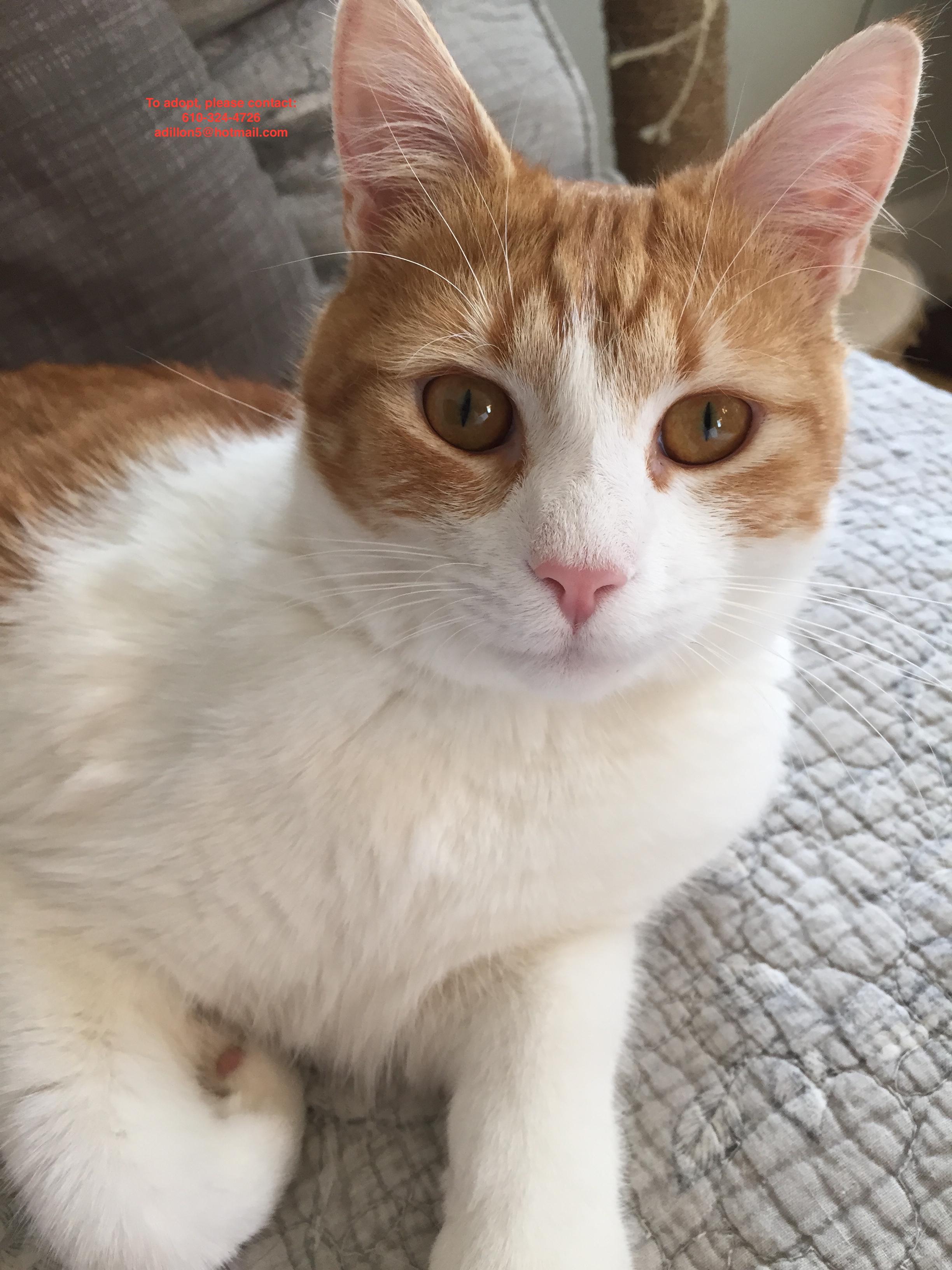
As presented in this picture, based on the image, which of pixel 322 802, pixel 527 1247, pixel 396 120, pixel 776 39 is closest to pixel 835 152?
pixel 396 120

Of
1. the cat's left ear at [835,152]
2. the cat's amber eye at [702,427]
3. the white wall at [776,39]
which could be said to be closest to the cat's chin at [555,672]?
the cat's amber eye at [702,427]

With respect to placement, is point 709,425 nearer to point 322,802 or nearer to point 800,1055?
point 322,802

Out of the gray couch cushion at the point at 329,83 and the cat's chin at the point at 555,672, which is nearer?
the cat's chin at the point at 555,672

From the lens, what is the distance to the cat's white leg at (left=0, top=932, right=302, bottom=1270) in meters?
0.76

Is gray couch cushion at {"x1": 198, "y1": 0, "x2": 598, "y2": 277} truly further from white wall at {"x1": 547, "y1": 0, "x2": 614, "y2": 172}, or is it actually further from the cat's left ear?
the cat's left ear

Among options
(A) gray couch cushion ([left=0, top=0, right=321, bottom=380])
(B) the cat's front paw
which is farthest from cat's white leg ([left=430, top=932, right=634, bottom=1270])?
(A) gray couch cushion ([left=0, top=0, right=321, bottom=380])

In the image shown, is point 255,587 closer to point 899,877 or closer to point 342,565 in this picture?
point 342,565

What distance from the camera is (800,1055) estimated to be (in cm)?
94

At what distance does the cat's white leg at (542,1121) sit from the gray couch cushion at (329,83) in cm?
133

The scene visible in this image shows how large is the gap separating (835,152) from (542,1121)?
969 millimetres

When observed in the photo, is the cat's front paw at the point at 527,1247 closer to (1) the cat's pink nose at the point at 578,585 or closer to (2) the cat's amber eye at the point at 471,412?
(1) the cat's pink nose at the point at 578,585

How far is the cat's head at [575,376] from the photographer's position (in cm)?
74

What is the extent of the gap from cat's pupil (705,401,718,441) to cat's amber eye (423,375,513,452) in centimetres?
18

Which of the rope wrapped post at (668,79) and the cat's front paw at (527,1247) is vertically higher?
the rope wrapped post at (668,79)
